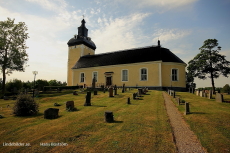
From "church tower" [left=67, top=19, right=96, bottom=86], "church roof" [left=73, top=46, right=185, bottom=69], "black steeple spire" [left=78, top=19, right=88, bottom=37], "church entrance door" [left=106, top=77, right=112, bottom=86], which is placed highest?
"black steeple spire" [left=78, top=19, right=88, bottom=37]

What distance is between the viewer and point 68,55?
36.7 m

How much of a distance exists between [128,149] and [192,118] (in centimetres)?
433

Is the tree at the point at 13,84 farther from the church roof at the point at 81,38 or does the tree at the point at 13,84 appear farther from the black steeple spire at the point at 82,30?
the black steeple spire at the point at 82,30

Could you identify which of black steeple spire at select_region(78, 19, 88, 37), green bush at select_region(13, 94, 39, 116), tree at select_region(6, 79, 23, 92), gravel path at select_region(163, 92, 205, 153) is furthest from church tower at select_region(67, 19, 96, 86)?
gravel path at select_region(163, 92, 205, 153)

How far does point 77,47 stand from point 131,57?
1628cm

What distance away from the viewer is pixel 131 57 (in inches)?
1053

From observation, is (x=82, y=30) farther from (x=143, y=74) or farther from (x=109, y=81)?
(x=143, y=74)

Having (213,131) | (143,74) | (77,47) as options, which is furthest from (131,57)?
(213,131)

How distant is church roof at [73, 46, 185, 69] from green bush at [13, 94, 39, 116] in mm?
19802

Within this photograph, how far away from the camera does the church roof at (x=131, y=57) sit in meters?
24.4

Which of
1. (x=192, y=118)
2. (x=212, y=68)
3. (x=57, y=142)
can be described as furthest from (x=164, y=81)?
(x=57, y=142)

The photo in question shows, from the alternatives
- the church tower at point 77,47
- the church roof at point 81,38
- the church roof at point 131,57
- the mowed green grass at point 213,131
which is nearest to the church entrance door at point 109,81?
the church roof at point 131,57

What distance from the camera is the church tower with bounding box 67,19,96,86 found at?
1371 inches

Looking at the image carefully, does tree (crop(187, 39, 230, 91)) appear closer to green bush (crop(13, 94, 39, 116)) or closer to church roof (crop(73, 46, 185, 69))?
church roof (crop(73, 46, 185, 69))
